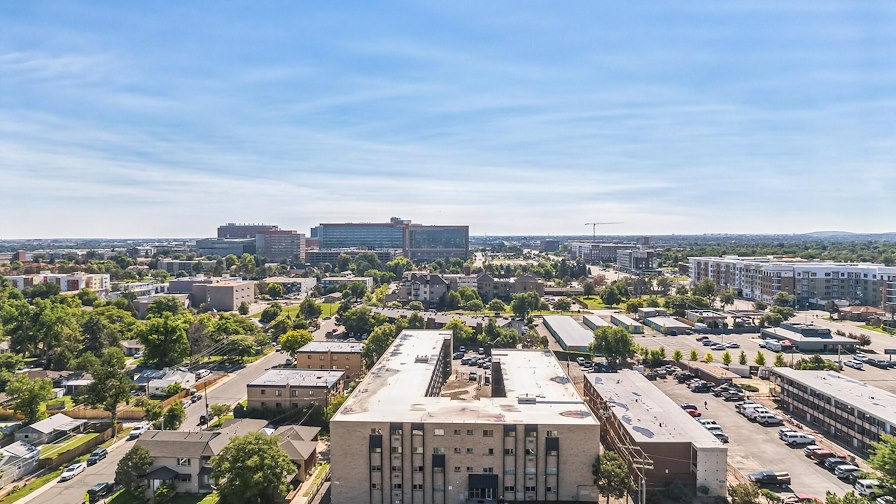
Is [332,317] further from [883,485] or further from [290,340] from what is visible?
[883,485]

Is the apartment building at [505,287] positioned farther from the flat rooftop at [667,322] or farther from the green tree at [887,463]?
the green tree at [887,463]

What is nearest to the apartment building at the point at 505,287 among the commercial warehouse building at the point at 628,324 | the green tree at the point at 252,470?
the commercial warehouse building at the point at 628,324

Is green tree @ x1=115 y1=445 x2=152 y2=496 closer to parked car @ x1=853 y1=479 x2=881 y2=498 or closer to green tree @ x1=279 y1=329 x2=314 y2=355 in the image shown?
green tree @ x1=279 y1=329 x2=314 y2=355

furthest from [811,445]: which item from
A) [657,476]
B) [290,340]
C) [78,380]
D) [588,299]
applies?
[588,299]

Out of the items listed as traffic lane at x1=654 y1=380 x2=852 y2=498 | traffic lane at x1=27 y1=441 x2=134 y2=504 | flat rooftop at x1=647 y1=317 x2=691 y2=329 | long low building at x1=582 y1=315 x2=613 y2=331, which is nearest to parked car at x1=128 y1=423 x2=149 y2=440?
traffic lane at x1=27 y1=441 x2=134 y2=504

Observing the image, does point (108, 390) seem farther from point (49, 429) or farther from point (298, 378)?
point (298, 378)
